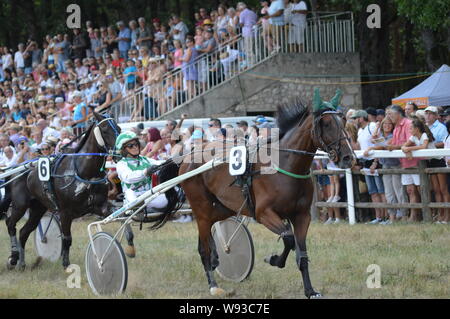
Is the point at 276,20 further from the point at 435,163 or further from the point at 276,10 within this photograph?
the point at 435,163

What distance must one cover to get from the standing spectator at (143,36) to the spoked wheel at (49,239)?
11479 millimetres

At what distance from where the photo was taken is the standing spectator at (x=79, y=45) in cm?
2572

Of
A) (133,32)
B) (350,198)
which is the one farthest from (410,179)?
(133,32)

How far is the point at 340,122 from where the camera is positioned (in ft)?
25.4

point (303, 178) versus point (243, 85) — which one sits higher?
point (303, 178)

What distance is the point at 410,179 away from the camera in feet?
40.0

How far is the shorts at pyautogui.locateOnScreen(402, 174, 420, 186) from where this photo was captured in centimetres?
1211

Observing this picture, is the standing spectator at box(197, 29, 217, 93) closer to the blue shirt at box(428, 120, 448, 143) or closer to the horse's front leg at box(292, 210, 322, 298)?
the blue shirt at box(428, 120, 448, 143)

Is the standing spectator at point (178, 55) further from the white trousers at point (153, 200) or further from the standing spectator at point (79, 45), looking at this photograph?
the white trousers at point (153, 200)

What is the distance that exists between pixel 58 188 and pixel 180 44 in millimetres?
10629

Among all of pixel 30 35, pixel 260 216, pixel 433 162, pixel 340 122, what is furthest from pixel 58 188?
pixel 30 35

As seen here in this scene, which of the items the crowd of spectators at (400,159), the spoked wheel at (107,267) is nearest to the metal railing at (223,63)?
the crowd of spectators at (400,159)

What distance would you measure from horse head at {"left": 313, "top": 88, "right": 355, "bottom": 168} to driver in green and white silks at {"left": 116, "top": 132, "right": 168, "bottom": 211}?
2.33 metres
